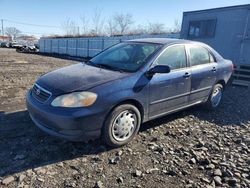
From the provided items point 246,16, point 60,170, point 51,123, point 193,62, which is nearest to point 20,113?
point 51,123

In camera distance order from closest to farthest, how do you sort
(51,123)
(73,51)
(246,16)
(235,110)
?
(51,123)
(235,110)
(246,16)
(73,51)

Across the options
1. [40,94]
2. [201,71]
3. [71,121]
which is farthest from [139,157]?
[201,71]

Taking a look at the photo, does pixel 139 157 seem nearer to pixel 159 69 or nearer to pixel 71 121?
pixel 71 121

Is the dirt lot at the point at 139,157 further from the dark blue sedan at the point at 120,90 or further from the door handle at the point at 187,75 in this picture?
the door handle at the point at 187,75

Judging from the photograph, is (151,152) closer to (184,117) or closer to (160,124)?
(160,124)

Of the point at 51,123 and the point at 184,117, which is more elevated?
the point at 51,123

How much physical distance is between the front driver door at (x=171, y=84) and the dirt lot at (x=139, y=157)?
0.47 m

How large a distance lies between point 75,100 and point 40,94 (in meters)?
0.70

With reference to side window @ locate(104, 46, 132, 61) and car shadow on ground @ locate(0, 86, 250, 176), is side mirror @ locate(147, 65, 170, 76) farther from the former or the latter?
car shadow on ground @ locate(0, 86, 250, 176)

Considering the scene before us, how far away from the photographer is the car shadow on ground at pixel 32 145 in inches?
128

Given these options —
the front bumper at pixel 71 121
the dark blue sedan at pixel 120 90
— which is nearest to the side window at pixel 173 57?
the dark blue sedan at pixel 120 90

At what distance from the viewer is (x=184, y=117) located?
5203mm

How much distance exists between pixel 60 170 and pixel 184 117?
3.01 metres

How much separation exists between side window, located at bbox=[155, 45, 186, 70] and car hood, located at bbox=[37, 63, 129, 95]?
0.84m
